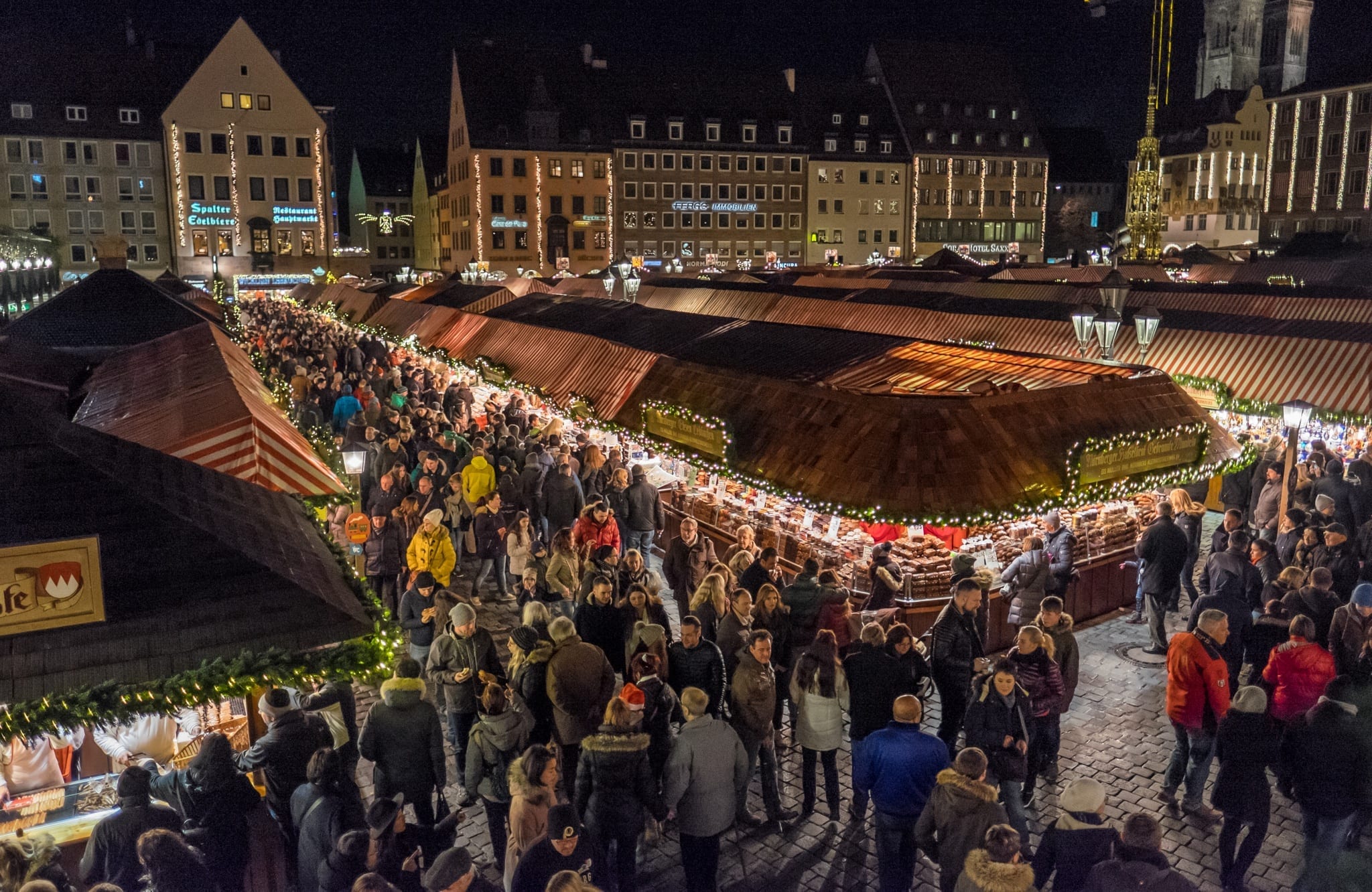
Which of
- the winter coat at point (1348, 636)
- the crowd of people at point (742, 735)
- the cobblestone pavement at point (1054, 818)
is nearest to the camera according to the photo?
the crowd of people at point (742, 735)

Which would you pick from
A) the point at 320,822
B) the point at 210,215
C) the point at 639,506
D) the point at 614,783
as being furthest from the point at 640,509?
the point at 210,215

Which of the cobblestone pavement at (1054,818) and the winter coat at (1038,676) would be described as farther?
the winter coat at (1038,676)

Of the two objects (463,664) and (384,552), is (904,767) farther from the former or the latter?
(384,552)

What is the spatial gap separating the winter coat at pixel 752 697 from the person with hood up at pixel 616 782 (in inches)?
46.2

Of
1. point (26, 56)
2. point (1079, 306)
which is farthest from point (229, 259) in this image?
point (1079, 306)

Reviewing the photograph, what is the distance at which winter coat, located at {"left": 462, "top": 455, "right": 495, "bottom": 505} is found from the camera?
43.5ft

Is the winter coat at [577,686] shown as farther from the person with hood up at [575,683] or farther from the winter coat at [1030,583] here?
the winter coat at [1030,583]

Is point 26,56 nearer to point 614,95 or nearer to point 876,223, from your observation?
point 614,95

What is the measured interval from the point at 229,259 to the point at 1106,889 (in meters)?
66.8

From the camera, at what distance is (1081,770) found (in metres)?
8.48

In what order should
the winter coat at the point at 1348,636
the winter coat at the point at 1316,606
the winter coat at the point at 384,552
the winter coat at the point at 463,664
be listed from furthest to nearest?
the winter coat at the point at 384,552, the winter coat at the point at 1316,606, the winter coat at the point at 1348,636, the winter coat at the point at 463,664

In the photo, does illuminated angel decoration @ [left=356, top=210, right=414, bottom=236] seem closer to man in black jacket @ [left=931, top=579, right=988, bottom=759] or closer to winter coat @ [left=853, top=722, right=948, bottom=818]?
man in black jacket @ [left=931, top=579, right=988, bottom=759]

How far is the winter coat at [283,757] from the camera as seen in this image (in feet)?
20.3

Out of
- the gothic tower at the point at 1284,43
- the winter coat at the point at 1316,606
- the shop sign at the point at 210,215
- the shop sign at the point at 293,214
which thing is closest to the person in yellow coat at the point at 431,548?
the winter coat at the point at 1316,606
